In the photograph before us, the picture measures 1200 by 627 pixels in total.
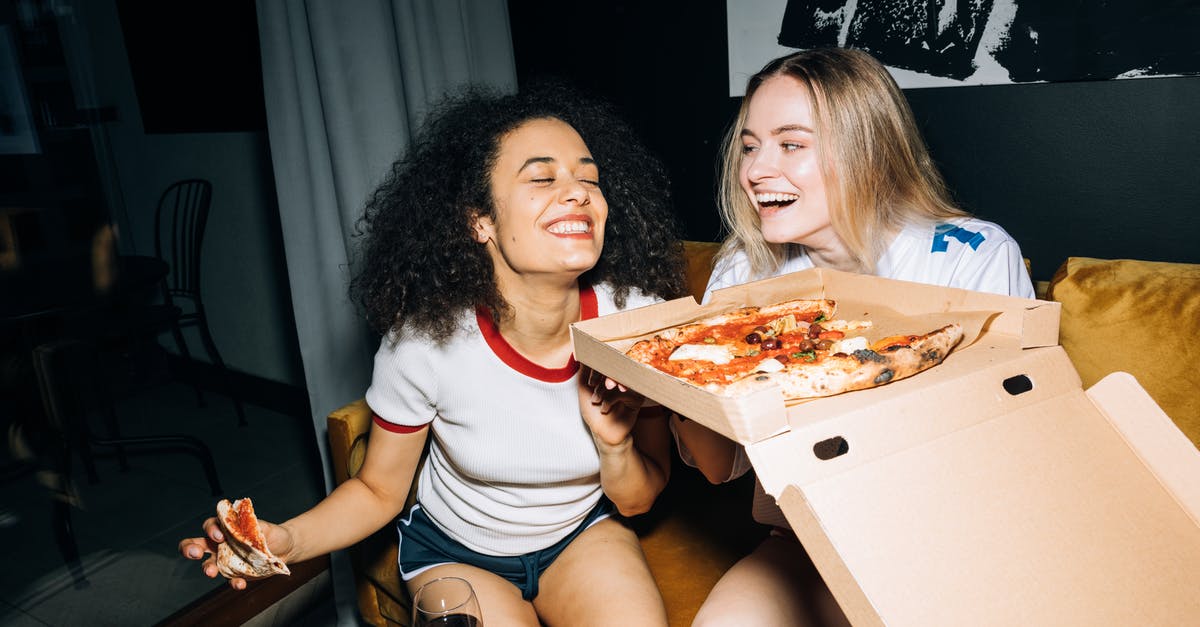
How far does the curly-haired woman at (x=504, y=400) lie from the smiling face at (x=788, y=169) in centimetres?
33

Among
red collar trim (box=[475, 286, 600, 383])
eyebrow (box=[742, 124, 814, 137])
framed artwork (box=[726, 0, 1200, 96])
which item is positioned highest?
framed artwork (box=[726, 0, 1200, 96])

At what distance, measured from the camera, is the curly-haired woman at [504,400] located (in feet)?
4.64

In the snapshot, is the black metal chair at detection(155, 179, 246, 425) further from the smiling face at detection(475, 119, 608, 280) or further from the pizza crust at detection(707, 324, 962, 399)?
the pizza crust at detection(707, 324, 962, 399)

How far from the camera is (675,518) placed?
189 centimetres

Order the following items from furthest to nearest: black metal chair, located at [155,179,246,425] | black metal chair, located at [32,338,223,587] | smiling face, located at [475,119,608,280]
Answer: black metal chair, located at [155,179,246,425] < black metal chair, located at [32,338,223,587] < smiling face, located at [475,119,608,280]

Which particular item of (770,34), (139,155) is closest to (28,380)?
(139,155)

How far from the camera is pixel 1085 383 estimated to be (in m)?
1.56

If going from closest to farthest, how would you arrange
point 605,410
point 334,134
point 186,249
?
point 605,410
point 334,134
point 186,249

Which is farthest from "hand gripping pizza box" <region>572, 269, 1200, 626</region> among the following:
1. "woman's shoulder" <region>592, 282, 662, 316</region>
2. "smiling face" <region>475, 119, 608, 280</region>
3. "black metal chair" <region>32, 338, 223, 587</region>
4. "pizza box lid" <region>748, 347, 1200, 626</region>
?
"black metal chair" <region>32, 338, 223, 587</region>

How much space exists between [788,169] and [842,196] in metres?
0.11

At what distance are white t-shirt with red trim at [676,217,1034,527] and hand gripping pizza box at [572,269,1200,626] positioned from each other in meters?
0.51

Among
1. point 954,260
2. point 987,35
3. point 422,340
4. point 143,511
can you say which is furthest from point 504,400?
point 143,511

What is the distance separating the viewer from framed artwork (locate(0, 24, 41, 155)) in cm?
257

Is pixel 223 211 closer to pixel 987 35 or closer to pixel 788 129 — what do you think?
pixel 788 129
